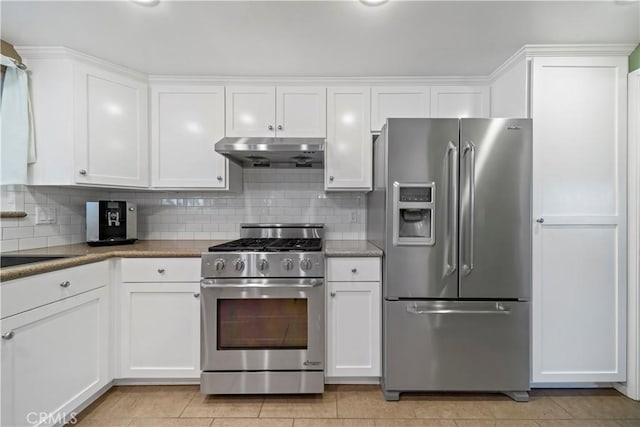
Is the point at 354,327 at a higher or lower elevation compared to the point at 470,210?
lower

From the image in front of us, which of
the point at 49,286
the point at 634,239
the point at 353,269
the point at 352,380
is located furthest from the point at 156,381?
the point at 634,239

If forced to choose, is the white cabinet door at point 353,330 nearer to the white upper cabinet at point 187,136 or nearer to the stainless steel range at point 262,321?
the stainless steel range at point 262,321

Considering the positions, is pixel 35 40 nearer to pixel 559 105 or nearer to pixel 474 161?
pixel 474 161

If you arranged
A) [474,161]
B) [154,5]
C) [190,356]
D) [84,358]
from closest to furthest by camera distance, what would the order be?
[154,5] → [84,358] → [474,161] → [190,356]

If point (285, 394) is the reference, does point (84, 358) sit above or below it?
above

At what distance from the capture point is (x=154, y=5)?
65.2 inches

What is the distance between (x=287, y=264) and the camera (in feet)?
6.77

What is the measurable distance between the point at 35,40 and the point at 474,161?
2881 mm

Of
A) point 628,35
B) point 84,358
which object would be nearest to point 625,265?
point 628,35

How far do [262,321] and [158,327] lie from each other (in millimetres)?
716

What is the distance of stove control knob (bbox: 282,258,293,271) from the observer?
6.77ft

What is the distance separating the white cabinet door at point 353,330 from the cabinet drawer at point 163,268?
956 mm

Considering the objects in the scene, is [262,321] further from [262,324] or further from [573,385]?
[573,385]

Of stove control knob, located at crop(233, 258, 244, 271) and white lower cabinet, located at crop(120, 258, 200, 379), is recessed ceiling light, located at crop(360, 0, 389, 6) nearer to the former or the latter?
stove control knob, located at crop(233, 258, 244, 271)
